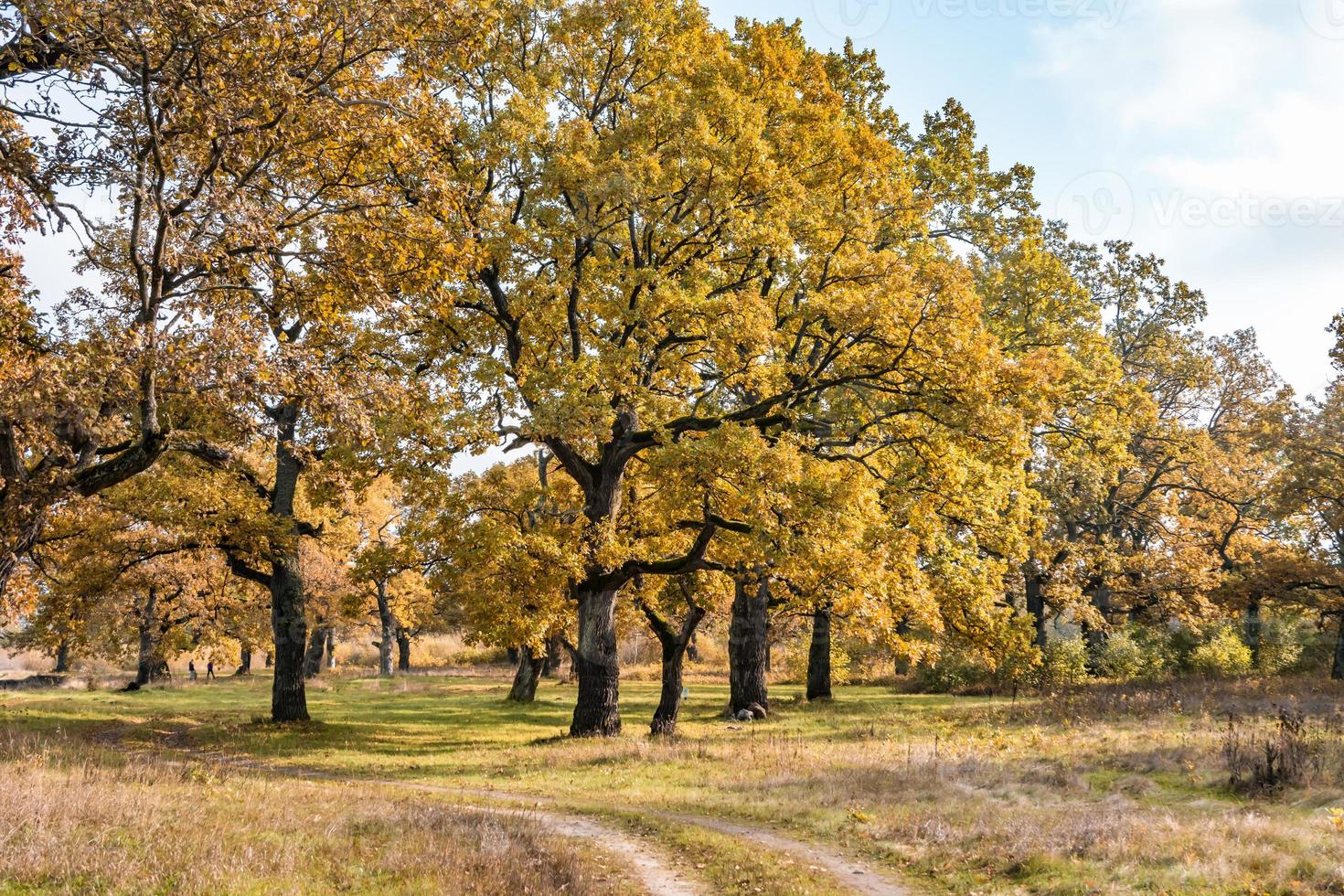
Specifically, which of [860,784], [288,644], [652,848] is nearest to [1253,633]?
[860,784]

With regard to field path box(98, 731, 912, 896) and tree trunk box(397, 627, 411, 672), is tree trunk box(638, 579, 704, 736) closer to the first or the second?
field path box(98, 731, 912, 896)

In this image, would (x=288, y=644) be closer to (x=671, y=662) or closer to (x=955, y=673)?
(x=671, y=662)

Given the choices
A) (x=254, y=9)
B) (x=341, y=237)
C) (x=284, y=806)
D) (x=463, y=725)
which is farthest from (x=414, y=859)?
(x=463, y=725)

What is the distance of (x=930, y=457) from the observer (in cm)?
2002

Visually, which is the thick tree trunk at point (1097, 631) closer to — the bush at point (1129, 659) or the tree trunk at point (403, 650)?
the bush at point (1129, 659)

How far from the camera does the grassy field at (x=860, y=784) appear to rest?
30.7 ft

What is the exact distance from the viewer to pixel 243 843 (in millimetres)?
8781

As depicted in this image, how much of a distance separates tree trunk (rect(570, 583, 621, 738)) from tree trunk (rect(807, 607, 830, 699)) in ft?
48.0

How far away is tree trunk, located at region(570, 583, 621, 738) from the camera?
22.2 m

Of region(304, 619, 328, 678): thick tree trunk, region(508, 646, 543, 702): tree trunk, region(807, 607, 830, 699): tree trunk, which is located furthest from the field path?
region(304, 619, 328, 678): thick tree trunk

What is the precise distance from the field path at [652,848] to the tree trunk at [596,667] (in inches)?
244

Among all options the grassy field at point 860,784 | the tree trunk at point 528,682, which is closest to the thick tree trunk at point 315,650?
the tree trunk at point 528,682

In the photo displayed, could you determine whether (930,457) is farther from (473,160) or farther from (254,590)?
(254,590)

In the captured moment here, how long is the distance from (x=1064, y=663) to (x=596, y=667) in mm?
23017
